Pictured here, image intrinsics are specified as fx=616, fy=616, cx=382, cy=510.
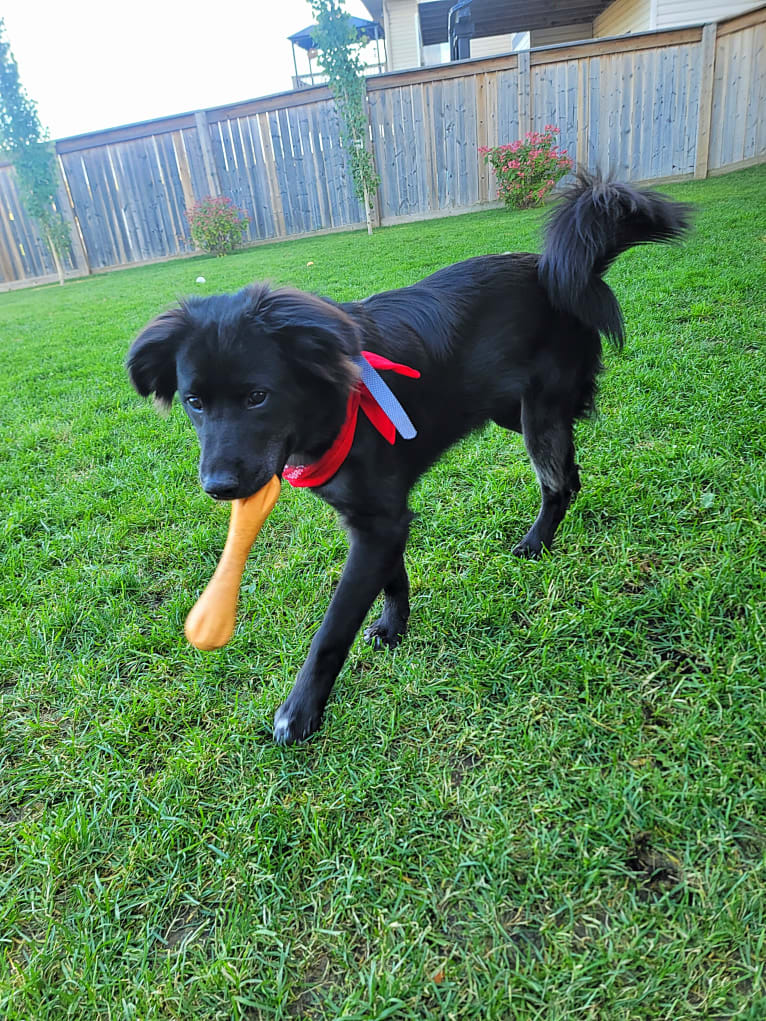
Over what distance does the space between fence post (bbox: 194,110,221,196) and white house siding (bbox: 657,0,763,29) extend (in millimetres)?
8735

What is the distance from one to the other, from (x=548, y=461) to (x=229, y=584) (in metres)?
1.32

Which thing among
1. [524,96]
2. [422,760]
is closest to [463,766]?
[422,760]

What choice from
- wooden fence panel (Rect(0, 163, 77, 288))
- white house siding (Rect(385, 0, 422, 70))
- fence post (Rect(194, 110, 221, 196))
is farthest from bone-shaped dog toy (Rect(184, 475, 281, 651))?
white house siding (Rect(385, 0, 422, 70))

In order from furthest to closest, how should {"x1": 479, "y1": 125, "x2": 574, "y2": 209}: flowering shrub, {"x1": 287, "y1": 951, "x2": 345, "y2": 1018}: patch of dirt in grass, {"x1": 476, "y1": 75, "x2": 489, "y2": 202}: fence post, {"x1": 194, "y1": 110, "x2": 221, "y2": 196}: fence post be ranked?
{"x1": 194, "y1": 110, "x2": 221, "y2": 196}: fence post → {"x1": 476, "y1": 75, "x2": 489, "y2": 202}: fence post → {"x1": 479, "y1": 125, "x2": 574, "y2": 209}: flowering shrub → {"x1": 287, "y1": 951, "x2": 345, "y2": 1018}: patch of dirt in grass

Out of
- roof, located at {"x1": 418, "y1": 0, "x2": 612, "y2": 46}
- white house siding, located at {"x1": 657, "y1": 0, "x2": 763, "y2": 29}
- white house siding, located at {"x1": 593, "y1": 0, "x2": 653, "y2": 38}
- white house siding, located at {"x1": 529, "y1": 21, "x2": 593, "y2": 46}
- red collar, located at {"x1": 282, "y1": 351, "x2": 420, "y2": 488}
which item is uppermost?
roof, located at {"x1": 418, "y1": 0, "x2": 612, "y2": 46}

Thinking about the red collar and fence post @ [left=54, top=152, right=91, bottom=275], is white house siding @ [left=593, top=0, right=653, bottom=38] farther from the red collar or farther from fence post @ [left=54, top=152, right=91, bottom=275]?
the red collar

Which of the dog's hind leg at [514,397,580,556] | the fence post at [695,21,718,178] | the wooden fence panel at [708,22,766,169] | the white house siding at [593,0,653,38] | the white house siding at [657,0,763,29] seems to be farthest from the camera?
the white house siding at [593,0,653,38]

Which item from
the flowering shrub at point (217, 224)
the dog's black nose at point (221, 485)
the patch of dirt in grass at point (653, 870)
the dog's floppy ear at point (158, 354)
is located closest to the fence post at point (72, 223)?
the flowering shrub at point (217, 224)

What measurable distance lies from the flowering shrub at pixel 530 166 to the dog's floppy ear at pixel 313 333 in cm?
977

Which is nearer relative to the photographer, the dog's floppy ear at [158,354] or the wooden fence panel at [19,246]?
the dog's floppy ear at [158,354]

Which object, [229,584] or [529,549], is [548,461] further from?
[229,584]

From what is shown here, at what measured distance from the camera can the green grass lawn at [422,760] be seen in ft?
3.83

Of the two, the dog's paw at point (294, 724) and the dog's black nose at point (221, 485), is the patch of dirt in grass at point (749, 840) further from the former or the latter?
the dog's black nose at point (221, 485)

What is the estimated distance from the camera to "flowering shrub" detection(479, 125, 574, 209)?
977cm
